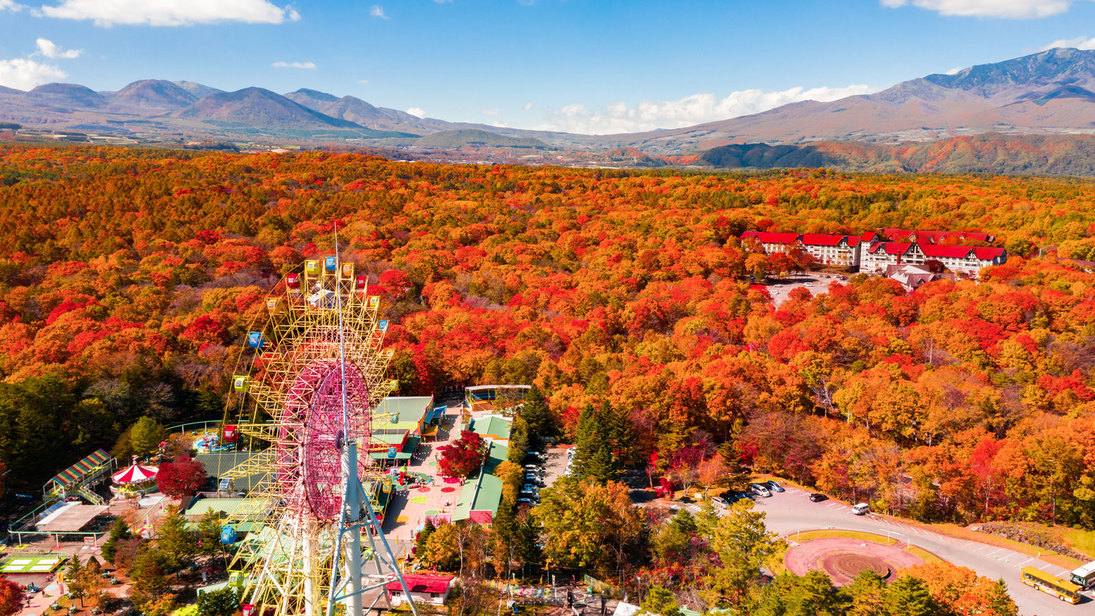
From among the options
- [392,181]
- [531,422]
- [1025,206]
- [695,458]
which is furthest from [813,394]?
[392,181]

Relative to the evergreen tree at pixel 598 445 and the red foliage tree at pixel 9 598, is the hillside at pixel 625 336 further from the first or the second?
the red foliage tree at pixel 9 598

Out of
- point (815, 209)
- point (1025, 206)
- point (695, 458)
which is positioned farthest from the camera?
point (815, 209)

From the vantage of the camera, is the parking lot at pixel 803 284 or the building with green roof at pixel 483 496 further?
the parking lot at pixel 803 284

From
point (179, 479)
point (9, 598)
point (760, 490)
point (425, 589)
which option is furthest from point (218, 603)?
point (760, 490)

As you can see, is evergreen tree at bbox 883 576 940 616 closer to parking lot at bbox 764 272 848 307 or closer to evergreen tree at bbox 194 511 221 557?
evergreen tree at bbox 194 511 221 557

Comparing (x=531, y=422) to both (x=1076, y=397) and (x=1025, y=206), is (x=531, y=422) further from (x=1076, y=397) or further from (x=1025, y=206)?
(x=1025, y=206)

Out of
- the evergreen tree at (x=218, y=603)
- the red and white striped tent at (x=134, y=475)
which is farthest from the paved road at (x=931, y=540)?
the red and white striped tent at (x=134, y=475)
